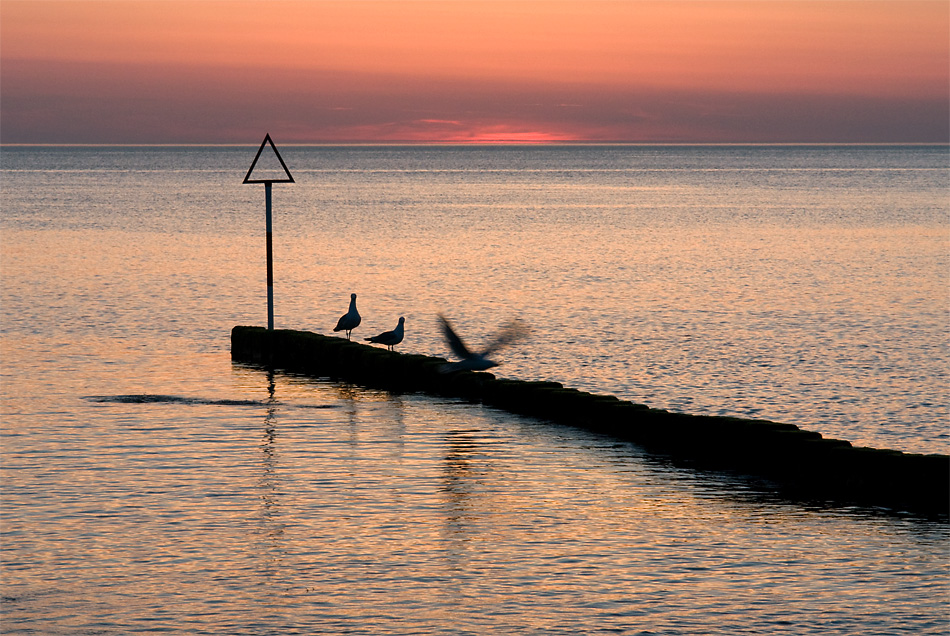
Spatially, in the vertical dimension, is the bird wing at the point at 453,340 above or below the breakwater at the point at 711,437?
above

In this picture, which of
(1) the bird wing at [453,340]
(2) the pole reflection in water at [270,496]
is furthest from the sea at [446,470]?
(1) the bird wing at [453,340]

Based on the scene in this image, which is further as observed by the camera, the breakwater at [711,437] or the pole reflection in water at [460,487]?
the breakwater at [711,437]

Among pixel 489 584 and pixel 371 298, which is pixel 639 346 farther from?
pixel 489 584

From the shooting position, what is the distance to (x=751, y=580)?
1323cm

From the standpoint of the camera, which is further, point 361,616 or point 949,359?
point 949,359

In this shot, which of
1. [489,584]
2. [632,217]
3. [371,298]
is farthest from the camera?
[632,217]

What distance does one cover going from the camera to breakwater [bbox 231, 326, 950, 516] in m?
16.9

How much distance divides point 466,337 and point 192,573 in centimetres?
2718

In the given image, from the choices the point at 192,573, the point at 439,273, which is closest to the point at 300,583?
the point at 192,573

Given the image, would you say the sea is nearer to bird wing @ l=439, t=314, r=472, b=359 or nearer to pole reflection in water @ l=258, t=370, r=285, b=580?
pole reflection in water @ l=258, t=370, r=285, b=580

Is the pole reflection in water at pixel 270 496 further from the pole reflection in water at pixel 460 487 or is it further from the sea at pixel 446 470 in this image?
the pole reflection in water at pixel 460 487

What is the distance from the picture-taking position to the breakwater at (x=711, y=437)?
16.9 m

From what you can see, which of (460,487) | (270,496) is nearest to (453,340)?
(460,487)

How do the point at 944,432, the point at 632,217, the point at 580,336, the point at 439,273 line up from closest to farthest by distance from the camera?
the point at 944,432
the point at 580,336
the point at 439,273
the point at 632,217
